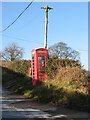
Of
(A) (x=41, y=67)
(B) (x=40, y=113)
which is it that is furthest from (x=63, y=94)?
(A) (x=41, y=67)

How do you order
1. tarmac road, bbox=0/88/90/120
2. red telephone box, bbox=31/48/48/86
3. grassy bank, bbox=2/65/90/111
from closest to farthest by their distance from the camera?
1. tarmac road, bbox=0/88/90/120
2. grassy bank, bbox=2/65/90/111
3. red telephone box, bbox=31/48/48/86

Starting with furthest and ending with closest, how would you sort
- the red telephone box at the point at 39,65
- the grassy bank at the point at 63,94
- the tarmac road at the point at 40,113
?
the red telephone box at the point at 39,65
the grassy bank at the point at 63,94
the tarmac road at the point at 40,113

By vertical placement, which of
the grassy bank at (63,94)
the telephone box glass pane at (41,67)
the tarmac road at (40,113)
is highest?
the telephone box glass pane at (41,67)

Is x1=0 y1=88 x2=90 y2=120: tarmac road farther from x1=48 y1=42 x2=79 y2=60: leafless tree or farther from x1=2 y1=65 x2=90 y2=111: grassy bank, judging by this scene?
x1=48 y1=42 x2=79 y2=60: leafless tree

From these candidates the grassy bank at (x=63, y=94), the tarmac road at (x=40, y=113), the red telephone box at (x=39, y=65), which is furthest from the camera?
the red telephone box at (x=39, y=65)

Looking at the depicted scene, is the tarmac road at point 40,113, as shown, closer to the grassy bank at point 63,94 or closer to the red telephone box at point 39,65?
the grassy bank at point 63,94

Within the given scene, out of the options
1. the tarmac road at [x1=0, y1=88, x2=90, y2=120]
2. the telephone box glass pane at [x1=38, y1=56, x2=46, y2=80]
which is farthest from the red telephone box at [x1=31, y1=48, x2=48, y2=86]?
the tarmac road at [x1=0, y1=88, x2=90, y2=120]

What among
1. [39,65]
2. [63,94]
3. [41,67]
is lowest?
[63,94]

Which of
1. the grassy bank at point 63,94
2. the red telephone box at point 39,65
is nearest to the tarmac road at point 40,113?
the grassy bank at point 63,94

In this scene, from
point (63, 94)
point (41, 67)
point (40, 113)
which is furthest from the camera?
point (41, 67)

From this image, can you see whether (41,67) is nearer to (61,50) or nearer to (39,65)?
(39,65)

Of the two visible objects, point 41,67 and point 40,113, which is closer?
point 40,113

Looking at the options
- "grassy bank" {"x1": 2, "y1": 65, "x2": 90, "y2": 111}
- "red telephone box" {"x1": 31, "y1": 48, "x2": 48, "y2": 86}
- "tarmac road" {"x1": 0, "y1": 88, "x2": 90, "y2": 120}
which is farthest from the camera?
"red telephone box" {"x1": 31, "y1": 48, "x2": 48, "y2": 86}

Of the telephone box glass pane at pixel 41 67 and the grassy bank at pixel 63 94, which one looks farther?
the telephone box glass pane at pixel 41 67
